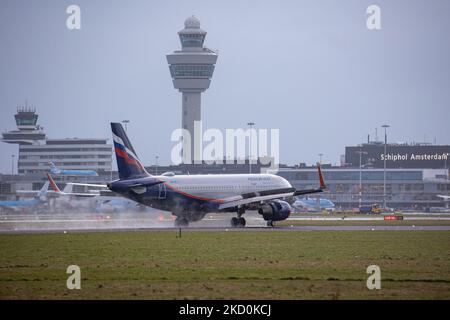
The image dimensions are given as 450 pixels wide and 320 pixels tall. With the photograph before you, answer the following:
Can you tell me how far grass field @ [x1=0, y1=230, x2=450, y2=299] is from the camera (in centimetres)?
3184

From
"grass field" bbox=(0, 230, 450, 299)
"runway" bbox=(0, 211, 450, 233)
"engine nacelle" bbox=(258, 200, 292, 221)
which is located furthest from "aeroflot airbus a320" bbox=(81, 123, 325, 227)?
"grass field" bbox=(0, 230, 450, 299)

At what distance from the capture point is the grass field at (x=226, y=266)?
31.8m

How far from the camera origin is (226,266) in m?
40.9

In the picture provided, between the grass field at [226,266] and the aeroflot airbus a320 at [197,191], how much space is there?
15.7m

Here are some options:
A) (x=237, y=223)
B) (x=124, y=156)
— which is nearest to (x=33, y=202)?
(x=124, y=156)

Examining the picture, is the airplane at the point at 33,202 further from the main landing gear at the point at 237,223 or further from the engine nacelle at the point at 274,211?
the engine nacelle at the point at 274,211

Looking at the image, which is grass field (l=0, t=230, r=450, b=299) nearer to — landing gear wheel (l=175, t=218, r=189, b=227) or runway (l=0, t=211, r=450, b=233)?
runway (l=0, t=211, r=450, b=233)

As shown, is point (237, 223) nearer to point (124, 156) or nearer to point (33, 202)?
point (124, 156)

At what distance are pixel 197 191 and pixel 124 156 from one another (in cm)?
795

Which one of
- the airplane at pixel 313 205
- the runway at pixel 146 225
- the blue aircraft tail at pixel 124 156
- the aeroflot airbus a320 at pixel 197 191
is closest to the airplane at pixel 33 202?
the runway at pixel 146 225

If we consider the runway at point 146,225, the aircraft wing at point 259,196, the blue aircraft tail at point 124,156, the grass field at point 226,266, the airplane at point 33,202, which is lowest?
the runway at point 146,225

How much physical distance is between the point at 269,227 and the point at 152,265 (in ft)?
127
